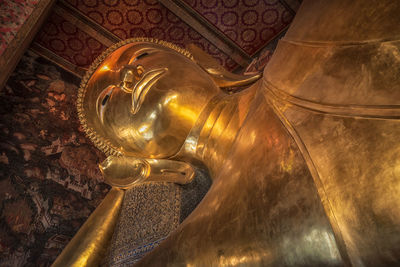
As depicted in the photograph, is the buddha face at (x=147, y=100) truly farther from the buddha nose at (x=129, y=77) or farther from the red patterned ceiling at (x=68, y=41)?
the red patterned ceiling at (x=68, y=41)

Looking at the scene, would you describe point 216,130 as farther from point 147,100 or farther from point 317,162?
point 317,162

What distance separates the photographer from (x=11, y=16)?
5.57ft

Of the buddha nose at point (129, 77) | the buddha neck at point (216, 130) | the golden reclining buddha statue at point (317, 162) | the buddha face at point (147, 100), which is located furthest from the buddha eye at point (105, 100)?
the golden reclining buddha statue at point (317, 162)

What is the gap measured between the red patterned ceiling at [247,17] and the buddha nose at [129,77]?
Answer: 1.71m

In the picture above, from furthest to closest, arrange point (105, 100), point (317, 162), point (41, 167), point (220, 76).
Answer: point (41, 167) → point (220, 76) → point (105, 100) → point (317, 162)

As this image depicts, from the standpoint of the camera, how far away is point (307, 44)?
706mm

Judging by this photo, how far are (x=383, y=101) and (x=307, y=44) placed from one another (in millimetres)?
297

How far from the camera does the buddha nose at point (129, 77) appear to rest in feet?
3.94

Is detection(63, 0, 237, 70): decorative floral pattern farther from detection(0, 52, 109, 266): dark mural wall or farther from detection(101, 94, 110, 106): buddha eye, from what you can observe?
detection(101, 94, 110, 106): buddha eye

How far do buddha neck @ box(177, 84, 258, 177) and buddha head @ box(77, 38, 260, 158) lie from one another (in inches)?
1.3

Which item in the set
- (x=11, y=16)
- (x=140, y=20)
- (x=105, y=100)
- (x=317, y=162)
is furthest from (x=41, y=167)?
(x=317, y=162)

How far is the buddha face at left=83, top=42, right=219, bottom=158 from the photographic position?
3.85 ft

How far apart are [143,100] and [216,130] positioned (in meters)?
0.33

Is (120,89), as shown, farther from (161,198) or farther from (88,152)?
(88,152)
